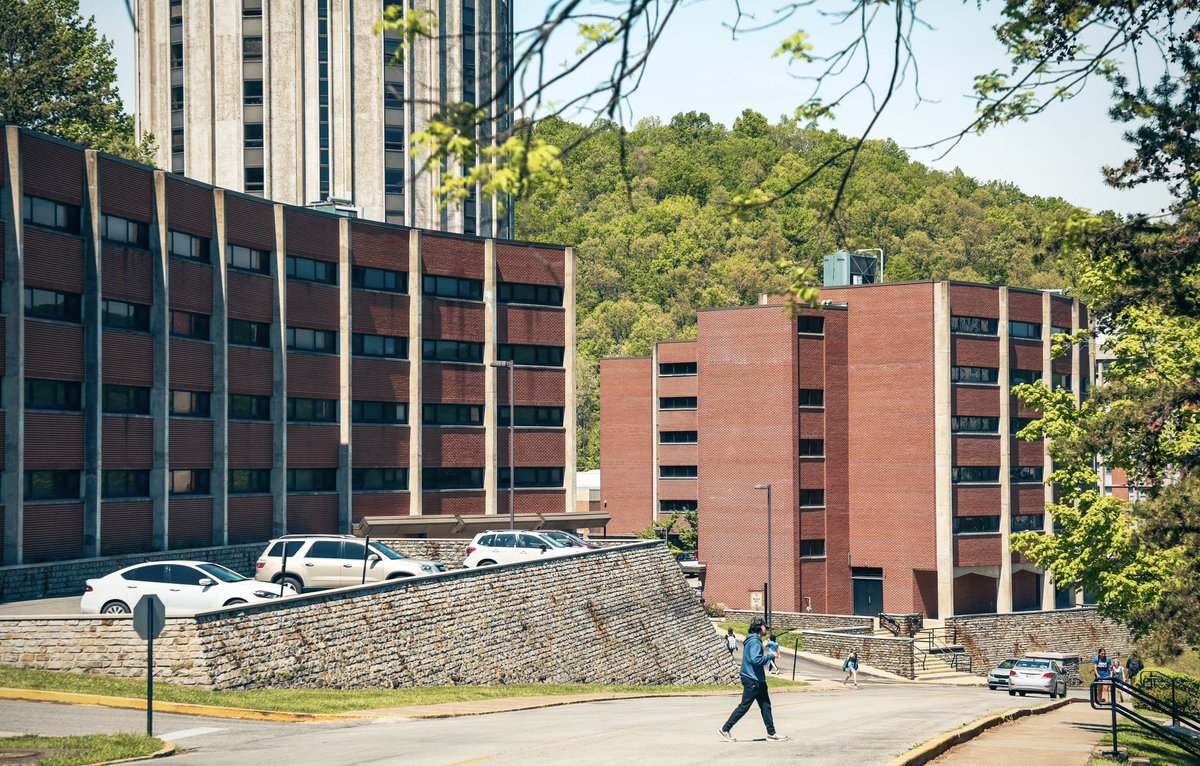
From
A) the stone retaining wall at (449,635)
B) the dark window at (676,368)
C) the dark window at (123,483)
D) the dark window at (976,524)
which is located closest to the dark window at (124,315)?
the dark window at (123,483)

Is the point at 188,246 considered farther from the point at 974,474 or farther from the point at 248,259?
the point at 974,474

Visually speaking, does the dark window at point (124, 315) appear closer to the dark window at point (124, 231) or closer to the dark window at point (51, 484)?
the dark window at point (124, 231)

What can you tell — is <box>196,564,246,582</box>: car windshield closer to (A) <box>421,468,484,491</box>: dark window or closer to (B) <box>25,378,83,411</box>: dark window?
(B) <box>25,378,83,411</box>: dark window

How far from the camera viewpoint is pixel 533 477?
229 feet

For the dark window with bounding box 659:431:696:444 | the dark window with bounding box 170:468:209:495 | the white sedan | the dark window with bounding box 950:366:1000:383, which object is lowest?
the white sedan

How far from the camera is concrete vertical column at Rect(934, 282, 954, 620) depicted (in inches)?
3123

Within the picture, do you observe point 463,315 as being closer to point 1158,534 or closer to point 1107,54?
point 1158,534

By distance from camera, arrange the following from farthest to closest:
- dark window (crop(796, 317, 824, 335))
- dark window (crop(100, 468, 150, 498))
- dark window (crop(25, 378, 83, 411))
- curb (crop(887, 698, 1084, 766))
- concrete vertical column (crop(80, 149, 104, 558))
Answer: dark window (crop(796, 317, 824, 335))
dark window (crop(100, 468, 150, 498))
concrete vertical column (crop(80, 149, 104, 558))
dark window (crop(25, 378, 83, 411))
curb (crop(887, 698, 1084, 766))

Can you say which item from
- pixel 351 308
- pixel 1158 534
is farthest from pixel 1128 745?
pixel 351 308

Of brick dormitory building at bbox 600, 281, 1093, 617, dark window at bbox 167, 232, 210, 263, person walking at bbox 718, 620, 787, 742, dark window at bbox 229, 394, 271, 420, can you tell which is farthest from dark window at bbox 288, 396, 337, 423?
person walking at bbox 718, 620, 787, 742

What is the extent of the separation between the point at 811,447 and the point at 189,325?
138 feet

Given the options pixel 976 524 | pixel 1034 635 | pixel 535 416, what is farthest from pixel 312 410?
pixel 1034 635

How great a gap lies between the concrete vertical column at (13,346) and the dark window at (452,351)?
25441 millimetres

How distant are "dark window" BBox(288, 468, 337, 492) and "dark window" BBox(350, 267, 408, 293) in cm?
888
